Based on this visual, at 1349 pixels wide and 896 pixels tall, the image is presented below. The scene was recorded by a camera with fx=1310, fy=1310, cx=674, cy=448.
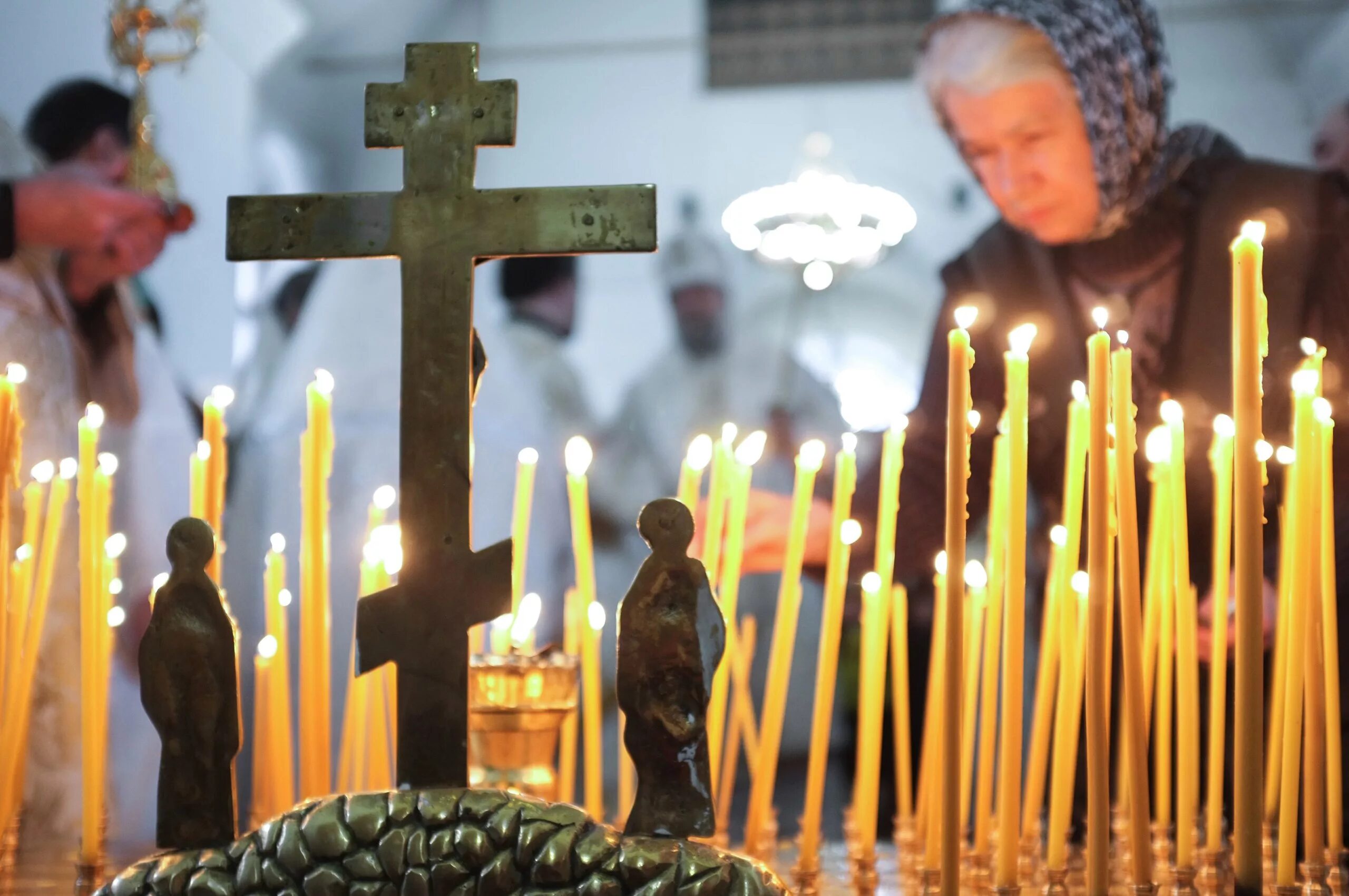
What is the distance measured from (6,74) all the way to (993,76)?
1.94 metres

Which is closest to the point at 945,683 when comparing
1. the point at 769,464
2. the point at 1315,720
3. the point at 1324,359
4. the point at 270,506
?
the point at 1315,720

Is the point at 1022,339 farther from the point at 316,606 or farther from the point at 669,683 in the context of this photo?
the point at 316,606

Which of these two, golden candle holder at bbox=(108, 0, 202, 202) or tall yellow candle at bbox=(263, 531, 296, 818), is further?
golden candle holder at bbox=(108, 0, 202, 202)

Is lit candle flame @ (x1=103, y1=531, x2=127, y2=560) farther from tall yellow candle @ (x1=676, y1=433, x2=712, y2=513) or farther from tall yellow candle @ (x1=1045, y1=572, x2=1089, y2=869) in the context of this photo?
Result: tall yellow candle @ (x1=1045, y1=572, x2=1089, y2=869)

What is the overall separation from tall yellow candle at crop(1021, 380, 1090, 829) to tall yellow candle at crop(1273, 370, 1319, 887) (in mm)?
247

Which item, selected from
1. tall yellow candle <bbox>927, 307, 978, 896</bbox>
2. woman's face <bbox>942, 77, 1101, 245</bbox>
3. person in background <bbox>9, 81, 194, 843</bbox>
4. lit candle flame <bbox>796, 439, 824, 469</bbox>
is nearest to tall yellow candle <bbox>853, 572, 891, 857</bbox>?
lit candle flame <bbox>796, 439, 824, 469</bbox>

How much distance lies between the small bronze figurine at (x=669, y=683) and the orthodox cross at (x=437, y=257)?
141mm

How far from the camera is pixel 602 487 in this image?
2.51m

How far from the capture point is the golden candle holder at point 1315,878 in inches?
47.0

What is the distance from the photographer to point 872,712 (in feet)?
5.16

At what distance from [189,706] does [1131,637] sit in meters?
0.81

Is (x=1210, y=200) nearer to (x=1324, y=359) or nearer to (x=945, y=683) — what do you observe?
(x=1324, y=359)

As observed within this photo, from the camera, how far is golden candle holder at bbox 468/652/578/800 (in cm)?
138

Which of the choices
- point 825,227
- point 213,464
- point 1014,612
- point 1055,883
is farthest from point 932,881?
point 825,227
